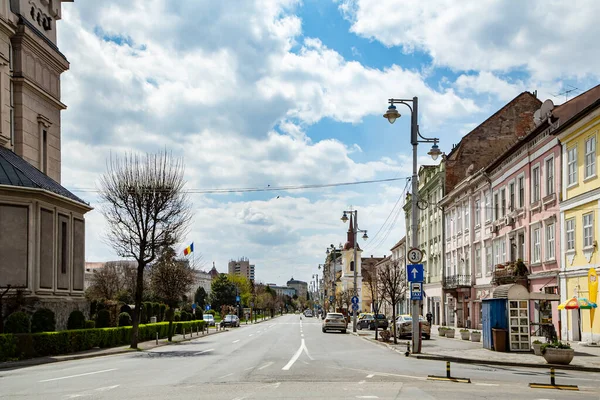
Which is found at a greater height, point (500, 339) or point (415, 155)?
point (415, 155)

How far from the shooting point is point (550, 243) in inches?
1518

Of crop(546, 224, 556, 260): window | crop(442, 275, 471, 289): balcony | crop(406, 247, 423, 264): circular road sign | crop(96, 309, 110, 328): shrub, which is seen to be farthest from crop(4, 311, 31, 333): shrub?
crop(442, 275, 471, 289): balcony

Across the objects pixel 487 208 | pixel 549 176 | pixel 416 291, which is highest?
pixel 549 176

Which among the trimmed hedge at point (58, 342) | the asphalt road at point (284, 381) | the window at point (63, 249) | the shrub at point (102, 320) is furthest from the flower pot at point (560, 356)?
the window at point (63, 249)

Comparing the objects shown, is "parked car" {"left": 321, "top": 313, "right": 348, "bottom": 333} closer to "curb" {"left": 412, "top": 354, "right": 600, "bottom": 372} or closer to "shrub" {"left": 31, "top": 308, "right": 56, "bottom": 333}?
"shrub" {"left": 31, "top": 308, "right": 56, "bottom": 333}

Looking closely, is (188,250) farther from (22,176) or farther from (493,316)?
(493,316)

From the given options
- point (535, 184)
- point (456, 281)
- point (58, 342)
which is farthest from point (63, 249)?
point (456, 281)

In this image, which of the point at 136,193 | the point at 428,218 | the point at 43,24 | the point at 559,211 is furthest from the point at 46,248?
the point at 428,218

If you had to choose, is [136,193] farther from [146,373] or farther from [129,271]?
[129,271]

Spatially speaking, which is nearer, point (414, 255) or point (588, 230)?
point (414, 255)

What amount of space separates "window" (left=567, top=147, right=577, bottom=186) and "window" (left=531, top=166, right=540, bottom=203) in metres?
4.67

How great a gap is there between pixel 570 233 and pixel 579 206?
205 centimetres

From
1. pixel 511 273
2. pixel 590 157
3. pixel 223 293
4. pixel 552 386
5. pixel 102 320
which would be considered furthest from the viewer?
pixel 223 293

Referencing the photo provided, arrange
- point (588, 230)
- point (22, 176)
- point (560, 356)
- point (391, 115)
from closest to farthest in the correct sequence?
point (560, 356), point (391, 115), point (588, 230), point (22, 176)
